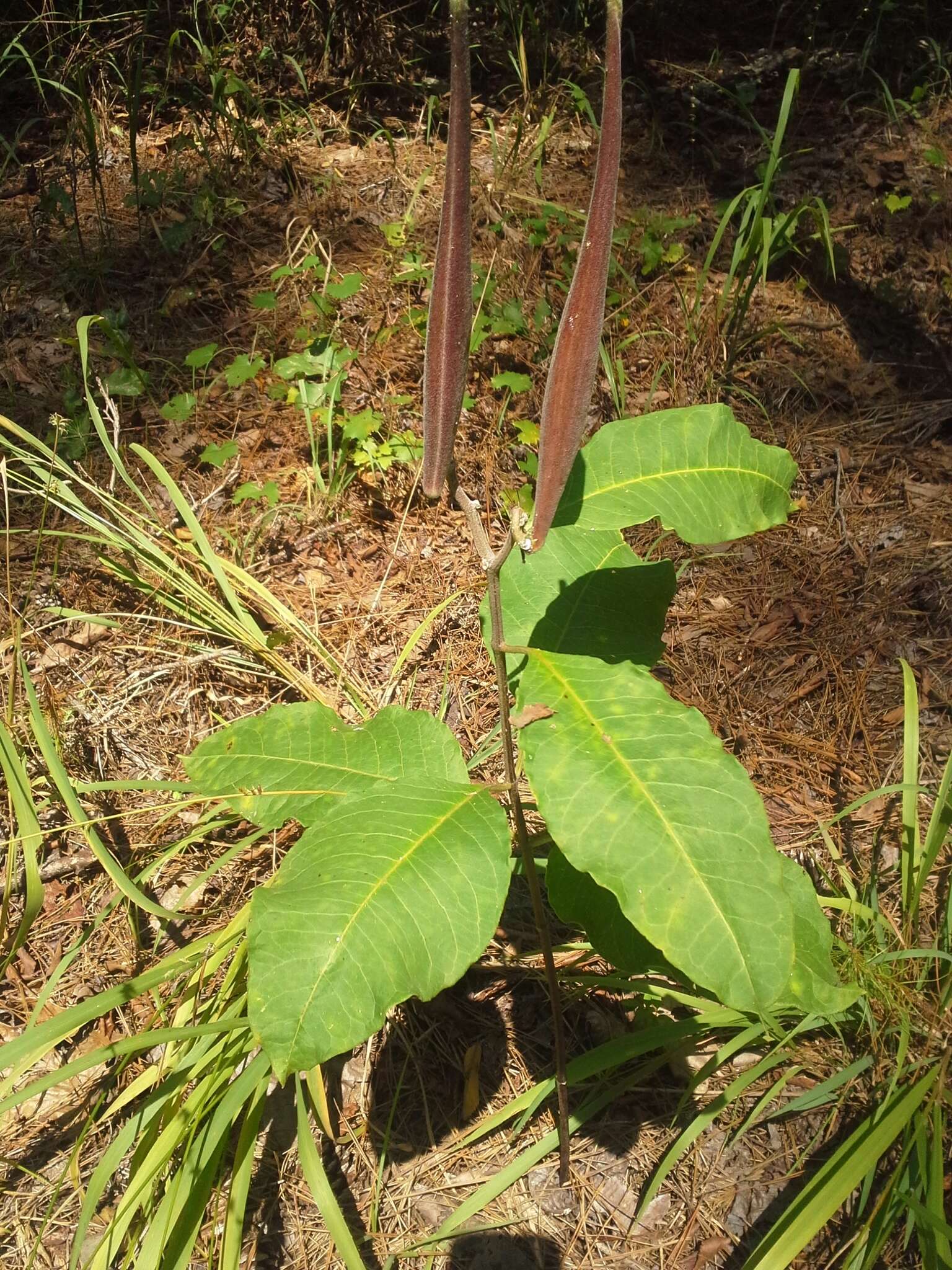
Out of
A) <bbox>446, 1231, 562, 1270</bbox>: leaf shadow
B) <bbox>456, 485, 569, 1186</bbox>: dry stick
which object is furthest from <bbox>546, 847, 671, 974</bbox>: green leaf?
<bbox>446, 1231, 562, 1270</bbox>: leaf shadow

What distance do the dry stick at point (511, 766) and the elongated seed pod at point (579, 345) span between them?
9 cm

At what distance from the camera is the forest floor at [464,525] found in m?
1.63

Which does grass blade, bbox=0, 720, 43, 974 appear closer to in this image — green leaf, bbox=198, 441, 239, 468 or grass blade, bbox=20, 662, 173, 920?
grass blade, bbox=20, 662, 173, 920

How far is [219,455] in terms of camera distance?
2648 mm

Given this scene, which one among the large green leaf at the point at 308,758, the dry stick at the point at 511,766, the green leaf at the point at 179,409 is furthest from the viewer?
the green leaf at the point at 179,409

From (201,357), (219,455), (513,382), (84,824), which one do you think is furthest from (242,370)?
(84,824)

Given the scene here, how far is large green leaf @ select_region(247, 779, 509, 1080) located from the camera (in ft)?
3.21

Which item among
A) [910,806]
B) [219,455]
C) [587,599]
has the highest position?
[587,599]

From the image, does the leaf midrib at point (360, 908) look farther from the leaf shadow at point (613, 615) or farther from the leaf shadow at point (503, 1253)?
the leaf shadow at point (503, 1253)

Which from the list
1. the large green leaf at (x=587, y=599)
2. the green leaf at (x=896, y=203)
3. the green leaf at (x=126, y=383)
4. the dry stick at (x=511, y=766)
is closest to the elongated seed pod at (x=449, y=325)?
the dry stick at (x=511, y=766)

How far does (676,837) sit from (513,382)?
6.70 ft

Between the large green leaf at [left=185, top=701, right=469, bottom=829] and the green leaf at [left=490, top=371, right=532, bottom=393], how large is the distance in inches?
61.9

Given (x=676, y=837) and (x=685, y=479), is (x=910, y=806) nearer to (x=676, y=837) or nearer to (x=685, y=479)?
(x=685, y=479)

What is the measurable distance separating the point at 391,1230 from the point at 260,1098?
0.37 meters
